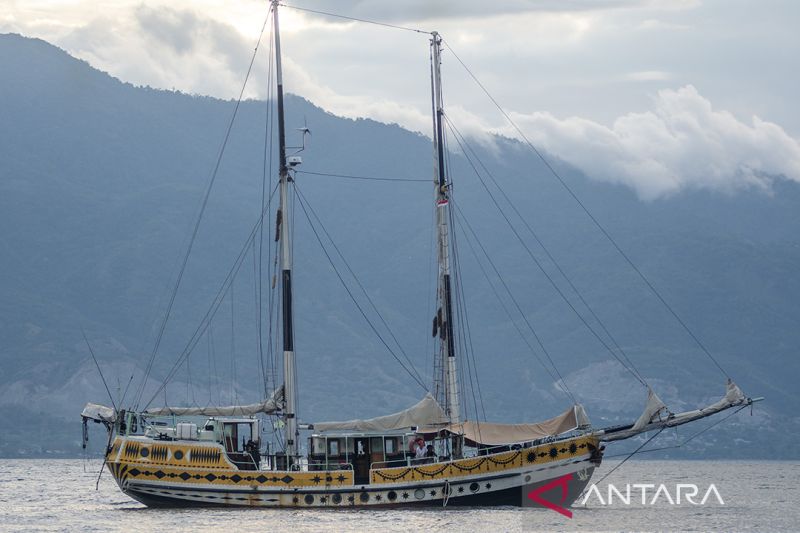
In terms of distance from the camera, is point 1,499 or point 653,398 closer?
point 653,398

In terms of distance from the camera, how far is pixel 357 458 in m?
82.6

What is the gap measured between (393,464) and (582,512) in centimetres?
1310

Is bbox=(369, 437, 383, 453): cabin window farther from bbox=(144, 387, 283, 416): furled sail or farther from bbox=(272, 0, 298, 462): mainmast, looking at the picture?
bbox=(144, 387, 283, 416): furled sail

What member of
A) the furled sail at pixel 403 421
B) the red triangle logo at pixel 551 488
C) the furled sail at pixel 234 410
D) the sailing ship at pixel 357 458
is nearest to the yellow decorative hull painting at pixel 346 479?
the sailing ship at pixel 357 458

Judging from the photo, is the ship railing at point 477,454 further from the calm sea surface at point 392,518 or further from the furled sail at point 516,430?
the calm sea surface at point 392,518

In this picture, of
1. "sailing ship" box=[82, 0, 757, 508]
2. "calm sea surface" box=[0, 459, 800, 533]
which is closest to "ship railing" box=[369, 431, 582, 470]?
"sailing ship" box=[82, 0, 757, 508]

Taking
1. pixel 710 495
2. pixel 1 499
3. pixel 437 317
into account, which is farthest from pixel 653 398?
pixel 710 495

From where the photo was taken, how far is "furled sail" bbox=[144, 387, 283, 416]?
84656 mm

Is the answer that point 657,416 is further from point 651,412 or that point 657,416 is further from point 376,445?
point 376,445

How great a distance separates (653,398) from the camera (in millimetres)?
84625

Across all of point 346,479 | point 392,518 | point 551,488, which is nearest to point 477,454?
point 551,488

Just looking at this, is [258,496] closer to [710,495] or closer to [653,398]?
[653,398]

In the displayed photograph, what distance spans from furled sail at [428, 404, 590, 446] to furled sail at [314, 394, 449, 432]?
720 millimetres

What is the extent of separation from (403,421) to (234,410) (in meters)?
9.26
